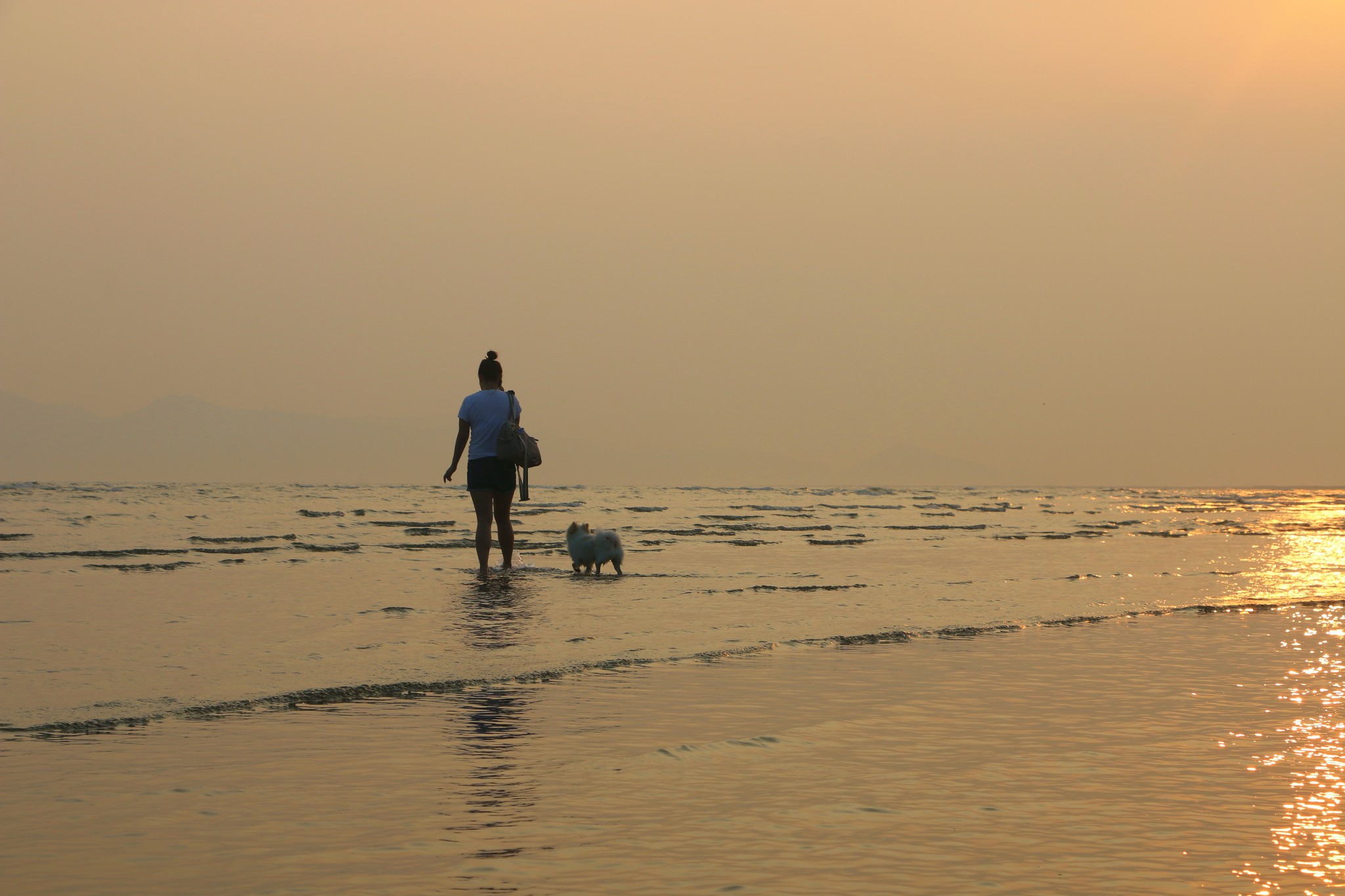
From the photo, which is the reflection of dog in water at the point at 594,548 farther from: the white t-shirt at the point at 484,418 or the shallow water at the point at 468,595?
the white t-shirt at the point at 484,418

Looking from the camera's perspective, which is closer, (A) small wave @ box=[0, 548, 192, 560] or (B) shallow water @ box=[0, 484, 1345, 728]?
(B) shallow water @ box=[0, 484, 1345, 728]

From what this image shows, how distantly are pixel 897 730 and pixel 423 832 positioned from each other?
2.38 m

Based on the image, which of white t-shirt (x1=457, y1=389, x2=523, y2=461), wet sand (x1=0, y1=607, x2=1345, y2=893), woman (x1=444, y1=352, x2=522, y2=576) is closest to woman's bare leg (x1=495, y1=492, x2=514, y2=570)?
woman (x1=444, y1=352, x2=522, y2=576)

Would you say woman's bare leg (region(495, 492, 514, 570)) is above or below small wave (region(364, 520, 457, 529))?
above

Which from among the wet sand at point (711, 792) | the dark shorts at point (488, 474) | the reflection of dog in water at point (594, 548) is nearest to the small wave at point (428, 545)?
the reflection of dog in water at point (594, 548)

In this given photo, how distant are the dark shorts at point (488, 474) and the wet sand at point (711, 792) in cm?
649

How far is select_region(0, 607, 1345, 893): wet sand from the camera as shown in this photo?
334 cm

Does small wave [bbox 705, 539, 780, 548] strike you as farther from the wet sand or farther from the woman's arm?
the wet sand

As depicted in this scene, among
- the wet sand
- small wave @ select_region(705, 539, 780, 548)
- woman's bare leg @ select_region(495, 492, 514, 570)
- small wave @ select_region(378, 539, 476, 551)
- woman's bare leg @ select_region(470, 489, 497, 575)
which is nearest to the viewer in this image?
the wet sand

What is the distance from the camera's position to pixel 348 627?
8734mm

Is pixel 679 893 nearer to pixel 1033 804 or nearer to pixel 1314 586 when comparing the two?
pixel 1033 804

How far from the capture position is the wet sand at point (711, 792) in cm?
334

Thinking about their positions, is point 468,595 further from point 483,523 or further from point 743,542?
point 743,542

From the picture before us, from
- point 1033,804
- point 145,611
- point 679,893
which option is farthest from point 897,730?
point 145,611
